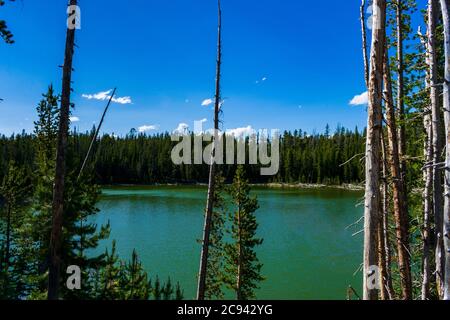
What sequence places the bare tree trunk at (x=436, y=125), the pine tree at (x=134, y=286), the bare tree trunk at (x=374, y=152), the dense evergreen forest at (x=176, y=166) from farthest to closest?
the dense evergreen forest at (x=176, y=166)
the pine tree at (x=134, y=286)
the bare tree trunk at (x=436, y=125)
the bare tree trunk at (x=374, y=152)

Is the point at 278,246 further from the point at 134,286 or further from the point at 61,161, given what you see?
the point at 61,161

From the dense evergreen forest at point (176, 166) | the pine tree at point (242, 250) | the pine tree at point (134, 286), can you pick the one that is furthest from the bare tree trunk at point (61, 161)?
the dense evergreen forest at point (176, 166)

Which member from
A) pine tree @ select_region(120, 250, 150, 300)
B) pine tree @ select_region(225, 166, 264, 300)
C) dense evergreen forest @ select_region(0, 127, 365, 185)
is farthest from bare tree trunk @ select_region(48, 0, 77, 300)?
dense evergreen forest @ select_region(0, 127, 365, 185)

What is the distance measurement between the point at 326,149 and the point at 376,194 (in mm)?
104097

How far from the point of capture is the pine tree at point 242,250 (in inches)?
695

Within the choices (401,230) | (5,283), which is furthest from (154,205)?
(401,230)

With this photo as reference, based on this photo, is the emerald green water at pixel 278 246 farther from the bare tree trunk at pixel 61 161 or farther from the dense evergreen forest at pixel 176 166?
the dense evergreen forest at pixel 176 166

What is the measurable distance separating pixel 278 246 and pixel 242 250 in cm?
1211

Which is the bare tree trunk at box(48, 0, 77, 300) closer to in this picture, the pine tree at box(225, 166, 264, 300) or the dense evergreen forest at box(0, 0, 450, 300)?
the dense evergreen forest at box(0, 0, 450, 300)

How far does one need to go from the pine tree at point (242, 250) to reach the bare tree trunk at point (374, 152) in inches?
500

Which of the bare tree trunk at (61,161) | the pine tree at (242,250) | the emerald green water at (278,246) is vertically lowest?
the emerald green water at (278,246)

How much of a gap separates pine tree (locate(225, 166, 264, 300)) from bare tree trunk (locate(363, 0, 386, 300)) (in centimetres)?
1270

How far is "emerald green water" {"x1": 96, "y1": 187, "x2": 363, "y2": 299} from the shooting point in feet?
70.3
